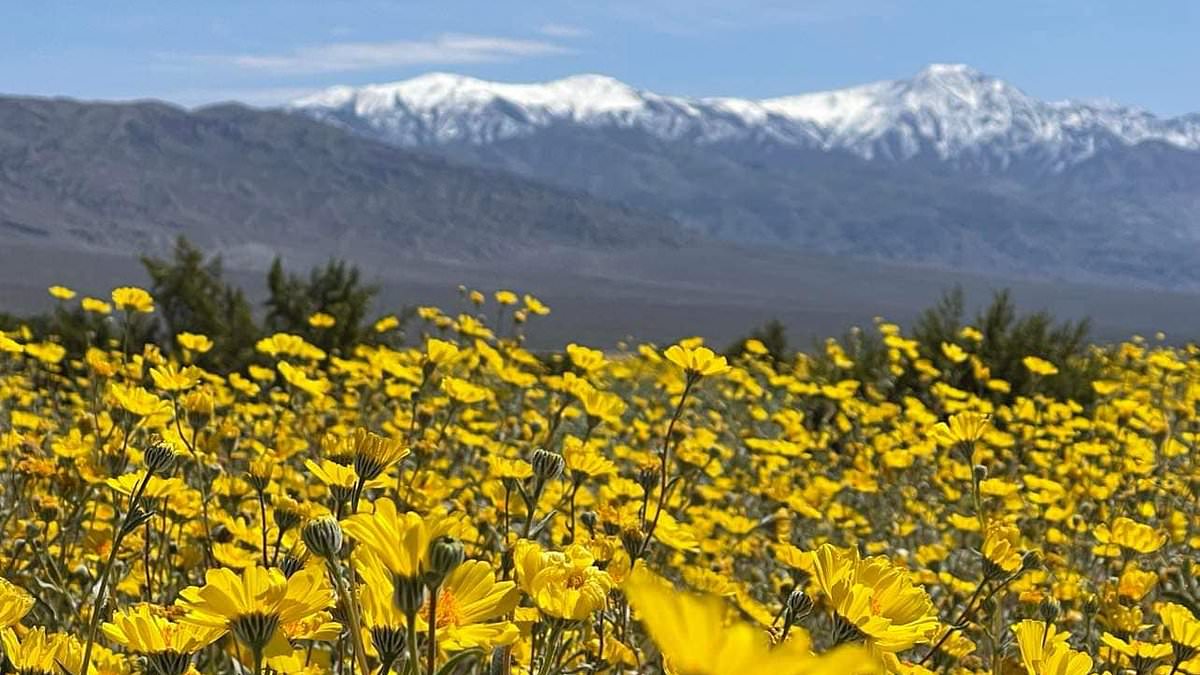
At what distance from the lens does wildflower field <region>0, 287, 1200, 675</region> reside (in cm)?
103

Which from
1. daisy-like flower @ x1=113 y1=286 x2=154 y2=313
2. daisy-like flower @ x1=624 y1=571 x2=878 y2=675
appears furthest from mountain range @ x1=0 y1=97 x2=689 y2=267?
daisy-like flower @ x1=624 y1=571 x2=878 y2=675

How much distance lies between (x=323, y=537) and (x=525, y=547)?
24 centimetres

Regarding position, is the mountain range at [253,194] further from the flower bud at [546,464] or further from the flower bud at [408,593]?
the flower bud at [408,593]

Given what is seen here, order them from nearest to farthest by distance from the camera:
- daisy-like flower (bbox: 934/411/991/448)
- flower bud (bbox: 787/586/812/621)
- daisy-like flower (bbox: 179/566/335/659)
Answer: daisy-like flower (bbox: 179/566/335/659), flower bud (bbox: 787/586/812/621), daisy-like flower (bbox: 934/411/991/448)

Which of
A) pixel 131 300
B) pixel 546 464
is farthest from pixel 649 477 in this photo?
pixel 131 300

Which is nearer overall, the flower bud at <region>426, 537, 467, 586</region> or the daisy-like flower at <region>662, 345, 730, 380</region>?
the flower bud at <region>426, 537, 467, 586</region>

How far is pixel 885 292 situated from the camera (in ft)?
400

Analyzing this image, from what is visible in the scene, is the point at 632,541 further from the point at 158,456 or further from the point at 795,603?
the point at 158,456

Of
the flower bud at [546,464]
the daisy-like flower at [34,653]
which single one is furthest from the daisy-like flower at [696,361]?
the daisy-like flower at [34,653]

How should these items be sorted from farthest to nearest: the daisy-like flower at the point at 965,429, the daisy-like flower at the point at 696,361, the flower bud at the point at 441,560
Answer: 1. the daisy-like flower at the point at 965,429
2. the daisy-like flower at the point at 696,361
3. the flower bud at the point at 441,560

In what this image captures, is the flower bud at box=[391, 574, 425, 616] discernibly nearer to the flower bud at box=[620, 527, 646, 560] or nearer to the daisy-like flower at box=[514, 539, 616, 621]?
the daisy-like flower at box=[514, 539, 616, 621]

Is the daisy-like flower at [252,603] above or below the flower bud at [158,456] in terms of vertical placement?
below

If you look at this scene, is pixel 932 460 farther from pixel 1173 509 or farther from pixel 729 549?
pixel 729 549

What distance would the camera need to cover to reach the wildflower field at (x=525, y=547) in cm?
103
